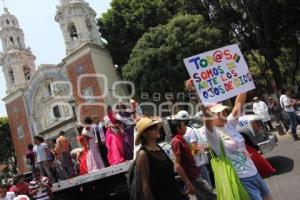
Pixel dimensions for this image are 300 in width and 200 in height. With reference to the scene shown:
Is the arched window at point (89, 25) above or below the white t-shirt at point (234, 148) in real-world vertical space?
above

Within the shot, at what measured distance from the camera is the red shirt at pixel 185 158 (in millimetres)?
5801

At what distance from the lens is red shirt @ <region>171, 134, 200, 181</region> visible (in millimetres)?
5801

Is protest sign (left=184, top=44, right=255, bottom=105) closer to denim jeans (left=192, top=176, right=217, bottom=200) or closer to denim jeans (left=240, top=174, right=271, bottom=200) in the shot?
denim jeans (left=192, top=176, right=217, bottom=200)

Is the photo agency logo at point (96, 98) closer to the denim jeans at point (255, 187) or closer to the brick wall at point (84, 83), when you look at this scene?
the brick wall at point (84, 83)

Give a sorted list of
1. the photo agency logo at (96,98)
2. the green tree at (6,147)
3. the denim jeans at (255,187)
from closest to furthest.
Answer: the denim jeans at (255,187) < the photo agency logo at (96,98) < the green tree at (6,147)

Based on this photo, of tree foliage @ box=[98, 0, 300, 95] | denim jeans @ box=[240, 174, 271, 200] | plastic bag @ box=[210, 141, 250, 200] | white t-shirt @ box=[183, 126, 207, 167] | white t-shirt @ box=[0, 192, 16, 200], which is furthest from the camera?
tree foliage @ box=[98, 0, 300, 95]

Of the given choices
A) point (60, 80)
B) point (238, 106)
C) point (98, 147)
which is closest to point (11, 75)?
point (60, 80)

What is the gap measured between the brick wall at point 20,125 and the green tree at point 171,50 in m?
17.0

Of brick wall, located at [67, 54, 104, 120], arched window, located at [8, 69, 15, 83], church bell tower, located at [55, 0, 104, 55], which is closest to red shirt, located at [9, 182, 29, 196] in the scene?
brick wall, located at [67, 54, 104, 120]

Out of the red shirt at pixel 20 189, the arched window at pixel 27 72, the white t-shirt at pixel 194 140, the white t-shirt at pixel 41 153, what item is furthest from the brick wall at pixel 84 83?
the white t-shirt at pixel 194 140

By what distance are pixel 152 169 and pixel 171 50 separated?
1057 inches

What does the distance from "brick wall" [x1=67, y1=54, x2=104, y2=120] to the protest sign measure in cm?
3110

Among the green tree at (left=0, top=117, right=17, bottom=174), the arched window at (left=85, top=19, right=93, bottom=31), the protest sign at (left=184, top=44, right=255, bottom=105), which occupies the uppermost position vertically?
the arched window at (left=85, top=19, right=93, bottom=31)

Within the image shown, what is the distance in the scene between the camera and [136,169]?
3.94 m
